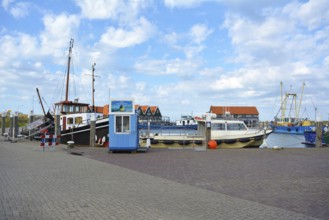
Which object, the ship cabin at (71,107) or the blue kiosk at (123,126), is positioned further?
the ship cabin at (71,107)

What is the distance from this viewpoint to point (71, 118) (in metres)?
28.8

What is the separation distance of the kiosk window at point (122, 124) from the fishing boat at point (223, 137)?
851 centimetres

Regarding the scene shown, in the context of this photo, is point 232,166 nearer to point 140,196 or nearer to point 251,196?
point 251,196

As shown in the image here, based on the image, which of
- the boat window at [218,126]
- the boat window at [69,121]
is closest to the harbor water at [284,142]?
the boat window at [218,126]

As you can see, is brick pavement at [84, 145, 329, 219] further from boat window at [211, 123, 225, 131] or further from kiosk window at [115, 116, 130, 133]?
boat window at [211, 123, 225, 131]

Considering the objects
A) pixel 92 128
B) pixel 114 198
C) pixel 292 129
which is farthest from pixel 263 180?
pixel 292 129

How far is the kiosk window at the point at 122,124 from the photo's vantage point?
1869cm

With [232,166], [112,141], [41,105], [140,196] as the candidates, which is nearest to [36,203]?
[140,196]

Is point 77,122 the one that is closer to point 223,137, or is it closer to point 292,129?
point 223,137

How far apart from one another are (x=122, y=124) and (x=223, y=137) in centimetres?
1056

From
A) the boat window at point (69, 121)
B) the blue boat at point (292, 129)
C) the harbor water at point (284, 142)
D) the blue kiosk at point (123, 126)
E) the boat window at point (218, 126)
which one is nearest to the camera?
the blue kiosk at point (123, 126)

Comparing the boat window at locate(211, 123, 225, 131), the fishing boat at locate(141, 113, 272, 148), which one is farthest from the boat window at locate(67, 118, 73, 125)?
the boat window at locate(211, 123, 225, 131)

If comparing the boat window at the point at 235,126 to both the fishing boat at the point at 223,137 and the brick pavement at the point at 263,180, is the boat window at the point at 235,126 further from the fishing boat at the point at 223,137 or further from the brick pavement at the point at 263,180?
the brick pavement at the point at 263,180

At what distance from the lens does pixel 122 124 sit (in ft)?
61.4
